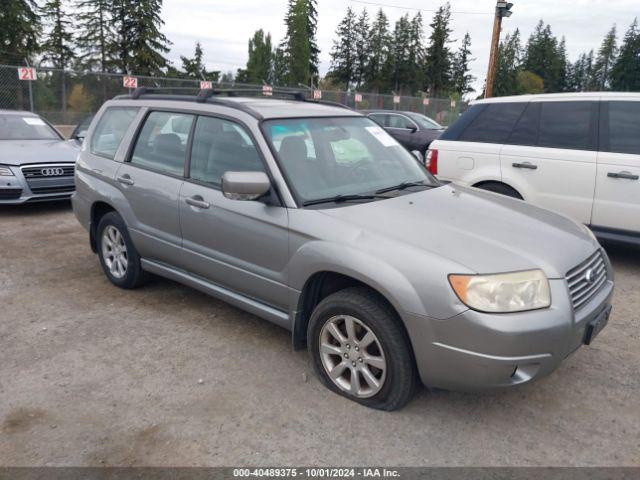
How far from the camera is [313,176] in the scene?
3.59 metres

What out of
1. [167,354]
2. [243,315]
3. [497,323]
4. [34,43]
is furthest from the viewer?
[34,43]

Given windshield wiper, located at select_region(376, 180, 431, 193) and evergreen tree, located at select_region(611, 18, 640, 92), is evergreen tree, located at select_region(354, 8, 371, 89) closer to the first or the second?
evergreen tree, located at select_region(611, 18, 640, 92)

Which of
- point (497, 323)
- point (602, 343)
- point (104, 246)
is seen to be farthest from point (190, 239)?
point (602, 343)

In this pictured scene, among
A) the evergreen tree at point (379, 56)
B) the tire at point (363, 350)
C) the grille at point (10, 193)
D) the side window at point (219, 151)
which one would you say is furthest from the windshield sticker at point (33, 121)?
the evergreen tree at point (379, 56)

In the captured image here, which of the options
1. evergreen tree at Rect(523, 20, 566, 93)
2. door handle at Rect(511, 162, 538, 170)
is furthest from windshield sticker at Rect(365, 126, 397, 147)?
evergreen tree at Rect(523, 20, 566, 93)

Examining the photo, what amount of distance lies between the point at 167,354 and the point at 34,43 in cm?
3476

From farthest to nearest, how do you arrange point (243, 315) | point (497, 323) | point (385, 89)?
point (385, 89), point (243, 315), point (497, 323)

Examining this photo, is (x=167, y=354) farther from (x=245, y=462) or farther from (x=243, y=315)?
(x=245, y=462)

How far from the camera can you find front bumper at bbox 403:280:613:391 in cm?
265

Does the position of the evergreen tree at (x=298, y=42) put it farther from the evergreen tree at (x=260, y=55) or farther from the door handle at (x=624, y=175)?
the door handle at (x=624, y=175)

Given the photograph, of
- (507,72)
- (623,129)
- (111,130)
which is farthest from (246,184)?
(507,72)

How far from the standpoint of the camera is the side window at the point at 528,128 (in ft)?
19.7

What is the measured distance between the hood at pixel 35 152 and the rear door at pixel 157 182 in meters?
3.95

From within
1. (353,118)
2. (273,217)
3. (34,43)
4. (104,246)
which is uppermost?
(34,43)
